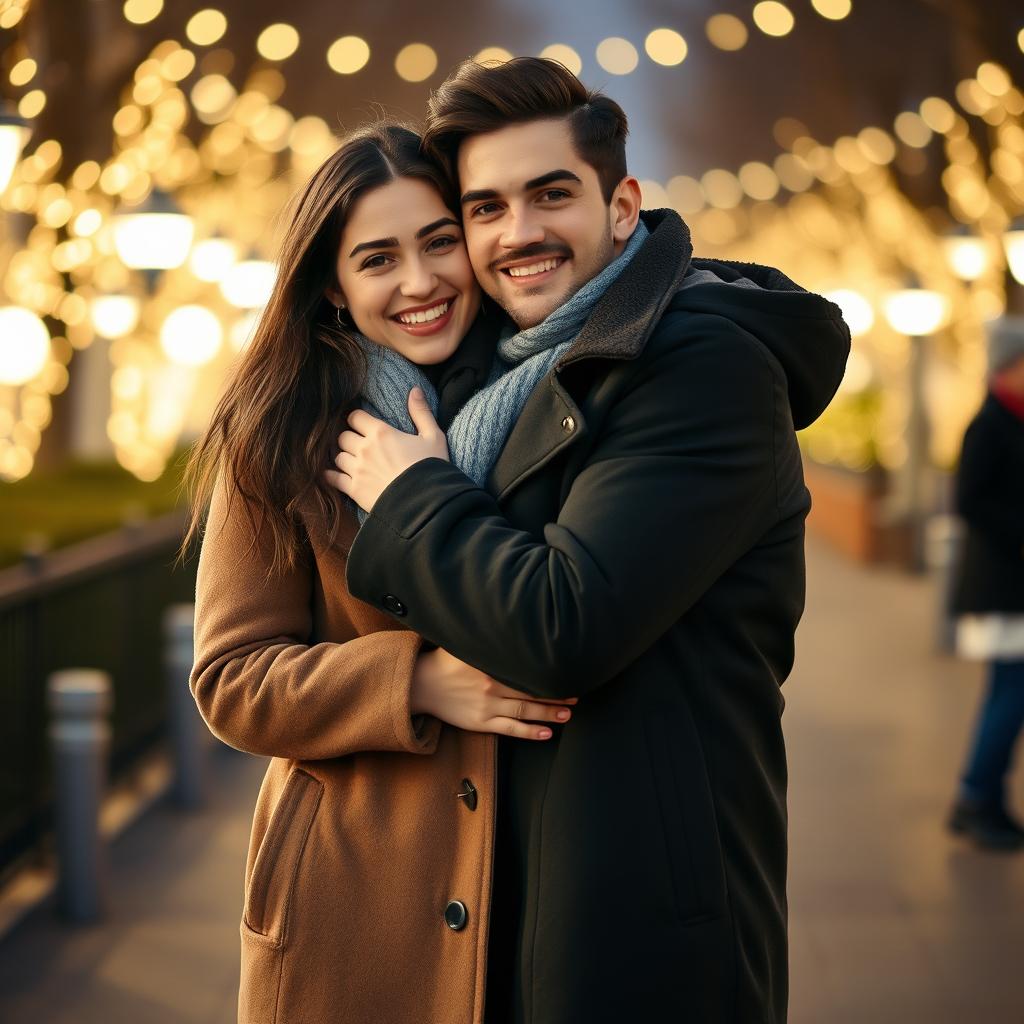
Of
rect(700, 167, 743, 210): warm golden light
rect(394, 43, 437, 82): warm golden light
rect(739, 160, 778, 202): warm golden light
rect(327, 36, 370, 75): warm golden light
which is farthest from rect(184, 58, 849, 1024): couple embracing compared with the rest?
rect(700, 167, 743, 210): warm golden light

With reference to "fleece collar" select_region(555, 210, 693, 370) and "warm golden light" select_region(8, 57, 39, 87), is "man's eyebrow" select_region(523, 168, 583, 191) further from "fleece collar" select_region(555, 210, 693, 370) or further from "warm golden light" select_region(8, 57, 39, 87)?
"warm golden light" select_region(8, 57, 39, 87)

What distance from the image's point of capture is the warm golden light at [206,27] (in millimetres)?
16766

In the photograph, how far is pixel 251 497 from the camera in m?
2.61

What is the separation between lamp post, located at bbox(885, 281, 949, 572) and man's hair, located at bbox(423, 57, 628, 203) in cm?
1409

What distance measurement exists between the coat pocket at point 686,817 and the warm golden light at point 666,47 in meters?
23.1

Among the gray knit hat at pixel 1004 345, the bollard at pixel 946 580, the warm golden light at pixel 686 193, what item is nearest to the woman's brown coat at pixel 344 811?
the gray knit hat at pixel 1004 345

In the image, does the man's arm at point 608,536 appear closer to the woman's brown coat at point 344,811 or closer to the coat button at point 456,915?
the woman's brown coat at point 344,811

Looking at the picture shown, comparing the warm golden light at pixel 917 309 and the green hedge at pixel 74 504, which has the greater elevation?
the warm golden light at pixel 917 309

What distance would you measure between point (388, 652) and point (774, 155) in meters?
34.2

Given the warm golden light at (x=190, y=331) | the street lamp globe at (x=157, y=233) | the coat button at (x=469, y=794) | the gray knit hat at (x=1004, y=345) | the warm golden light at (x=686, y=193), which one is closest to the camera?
the coat button at (x=469, y=794)

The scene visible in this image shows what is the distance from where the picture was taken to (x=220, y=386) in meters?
2.89

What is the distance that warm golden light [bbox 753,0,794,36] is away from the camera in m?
19.9

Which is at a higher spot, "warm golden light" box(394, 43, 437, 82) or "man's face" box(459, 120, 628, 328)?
"warm golden light" box(394, 43, 437, 82)

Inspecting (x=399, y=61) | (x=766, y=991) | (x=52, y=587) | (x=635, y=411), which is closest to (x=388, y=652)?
(x=635, y=411)
